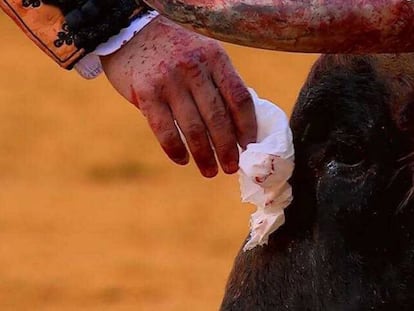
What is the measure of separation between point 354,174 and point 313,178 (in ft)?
0.34

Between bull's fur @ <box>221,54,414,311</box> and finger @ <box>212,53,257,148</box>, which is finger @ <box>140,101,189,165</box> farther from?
bull's fur @ <box>221,54,414,311</box>

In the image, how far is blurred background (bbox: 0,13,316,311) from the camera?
8.00m

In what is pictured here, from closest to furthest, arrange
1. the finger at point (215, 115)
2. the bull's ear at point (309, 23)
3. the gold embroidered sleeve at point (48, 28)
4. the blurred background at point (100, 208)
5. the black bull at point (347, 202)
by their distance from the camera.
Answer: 1. the bull's ear at point (309, 23)
2. the finger at point (215, 115)
3. the black bull at point (347, 202)
4. the gold embroidered sleeve at point (48, 28)
5. the blurred background at point (100, 208)

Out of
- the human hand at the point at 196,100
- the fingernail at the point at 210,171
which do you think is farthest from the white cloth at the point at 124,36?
the fingernail at the point at 210,171

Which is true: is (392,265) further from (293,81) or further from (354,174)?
(293,81)

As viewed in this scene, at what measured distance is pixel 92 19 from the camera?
10.6 ft

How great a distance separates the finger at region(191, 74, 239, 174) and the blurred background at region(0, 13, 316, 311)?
4.62 metres

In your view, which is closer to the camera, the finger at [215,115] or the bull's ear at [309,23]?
the bull's ear at [309,23]

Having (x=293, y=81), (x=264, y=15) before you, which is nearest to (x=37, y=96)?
(x=293, y=81)

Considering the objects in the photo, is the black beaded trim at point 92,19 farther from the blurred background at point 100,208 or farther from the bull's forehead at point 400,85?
the blurred background at point 100,208

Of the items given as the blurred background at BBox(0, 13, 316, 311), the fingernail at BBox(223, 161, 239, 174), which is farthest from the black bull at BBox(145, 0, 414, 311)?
the blurred background at BBox(0, 13, 316, 311)

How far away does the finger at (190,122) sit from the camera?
9.82 ft

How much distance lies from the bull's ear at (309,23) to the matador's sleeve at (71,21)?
73cm

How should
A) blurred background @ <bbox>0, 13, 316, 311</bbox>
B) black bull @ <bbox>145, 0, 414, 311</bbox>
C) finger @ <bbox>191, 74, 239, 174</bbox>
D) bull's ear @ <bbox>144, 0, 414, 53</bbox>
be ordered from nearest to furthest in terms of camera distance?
bull's ear @ <bbox>144, 0, 414, 53</bbox> → finger @ <bbox>191, 74, 239, 174</bbox> → black bull @ <bbox>145, 0, 414, 311</bbox> → blurred background @ <bbox>0, 13, 316, 311</bbox>
